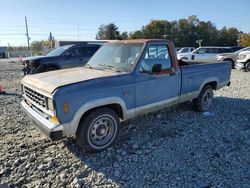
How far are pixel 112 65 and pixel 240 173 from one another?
2855 millimetres

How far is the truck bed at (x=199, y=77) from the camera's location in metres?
5.33

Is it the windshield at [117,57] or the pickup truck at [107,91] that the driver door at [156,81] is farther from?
the windshield at [117,57]

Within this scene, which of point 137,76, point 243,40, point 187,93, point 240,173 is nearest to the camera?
point 240,173

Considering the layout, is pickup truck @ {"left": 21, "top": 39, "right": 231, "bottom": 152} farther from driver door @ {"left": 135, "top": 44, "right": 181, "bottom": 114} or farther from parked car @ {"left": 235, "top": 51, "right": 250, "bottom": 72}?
parked car @ {"left": 235, "top": 51, "right": 250, "bottom": 72}

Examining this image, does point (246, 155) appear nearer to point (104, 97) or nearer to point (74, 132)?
point (104, 97)

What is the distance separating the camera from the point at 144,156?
3.95 metres

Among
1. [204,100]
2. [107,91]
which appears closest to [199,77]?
[204,100]

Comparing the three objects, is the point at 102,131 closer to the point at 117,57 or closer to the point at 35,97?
the point at 35,97

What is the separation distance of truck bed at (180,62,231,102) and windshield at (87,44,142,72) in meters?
1.29

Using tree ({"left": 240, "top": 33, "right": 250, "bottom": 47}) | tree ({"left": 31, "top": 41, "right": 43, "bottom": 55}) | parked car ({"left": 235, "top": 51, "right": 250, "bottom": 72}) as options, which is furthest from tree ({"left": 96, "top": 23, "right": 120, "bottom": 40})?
parked car ({"left": 235, "top": 51, "right": 250, "bottom": 72})

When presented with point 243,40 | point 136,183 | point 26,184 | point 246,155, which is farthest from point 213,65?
point 243,40

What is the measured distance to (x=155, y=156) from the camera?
3.95 m

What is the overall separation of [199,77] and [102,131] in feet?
9.63

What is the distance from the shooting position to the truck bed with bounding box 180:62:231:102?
5.33 m
